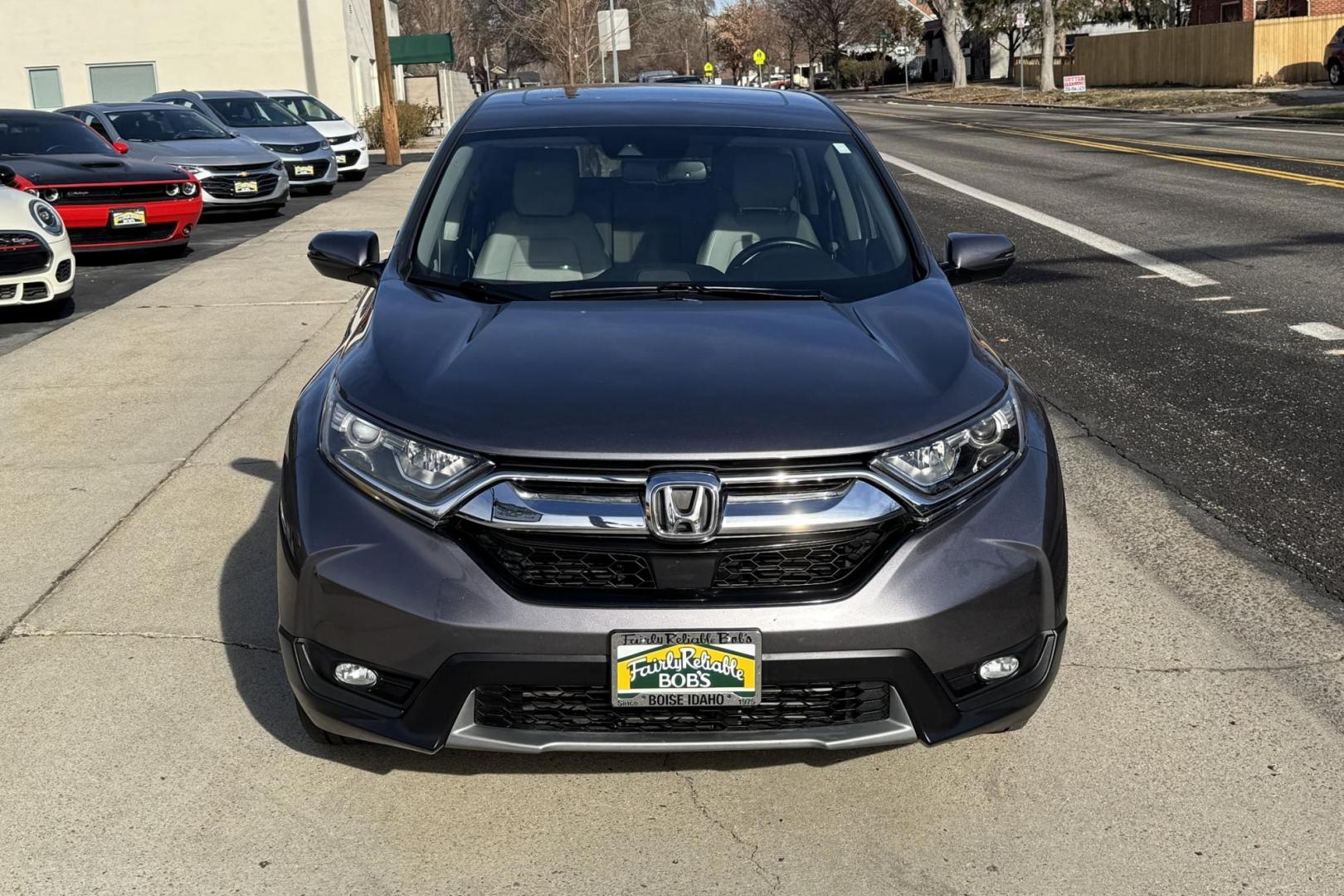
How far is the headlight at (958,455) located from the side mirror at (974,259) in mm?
1231

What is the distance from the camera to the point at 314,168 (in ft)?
72.8

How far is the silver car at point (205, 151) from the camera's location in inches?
741

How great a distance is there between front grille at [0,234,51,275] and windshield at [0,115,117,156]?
14.3 ft

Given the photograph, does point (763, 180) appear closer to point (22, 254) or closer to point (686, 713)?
point (686, 713)

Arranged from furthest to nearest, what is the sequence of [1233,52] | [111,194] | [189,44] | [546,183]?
1. [1233,52]
2. [189,44]
3. [111,194]
4. [546,183]

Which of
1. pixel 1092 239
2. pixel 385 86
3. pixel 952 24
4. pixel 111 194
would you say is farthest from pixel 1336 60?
pixel 111 194

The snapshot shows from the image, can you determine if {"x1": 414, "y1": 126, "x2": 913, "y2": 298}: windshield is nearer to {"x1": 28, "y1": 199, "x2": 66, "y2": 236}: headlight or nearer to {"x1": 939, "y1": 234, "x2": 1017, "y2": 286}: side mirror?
{"x1": 939, "y1": 234, "x2": 1017, "y2": 286}: side mirror

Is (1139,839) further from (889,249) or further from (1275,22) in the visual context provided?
(1275,22)

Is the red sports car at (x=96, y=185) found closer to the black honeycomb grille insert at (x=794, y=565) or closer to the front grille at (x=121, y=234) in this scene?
the front grille at (x=121, y=234)

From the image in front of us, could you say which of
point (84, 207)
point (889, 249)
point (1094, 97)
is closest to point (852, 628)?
point (889, 249)

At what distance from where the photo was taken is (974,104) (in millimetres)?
55312

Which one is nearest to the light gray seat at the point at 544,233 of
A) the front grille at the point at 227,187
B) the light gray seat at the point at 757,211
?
the light gray seat at the point at 757,211

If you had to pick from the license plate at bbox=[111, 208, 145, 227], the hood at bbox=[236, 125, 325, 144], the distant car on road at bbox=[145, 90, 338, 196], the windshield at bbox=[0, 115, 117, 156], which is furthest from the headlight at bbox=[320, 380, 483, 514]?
the hood at bbox=[236, 125, 325, 144]

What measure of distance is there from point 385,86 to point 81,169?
16046 millimetres
